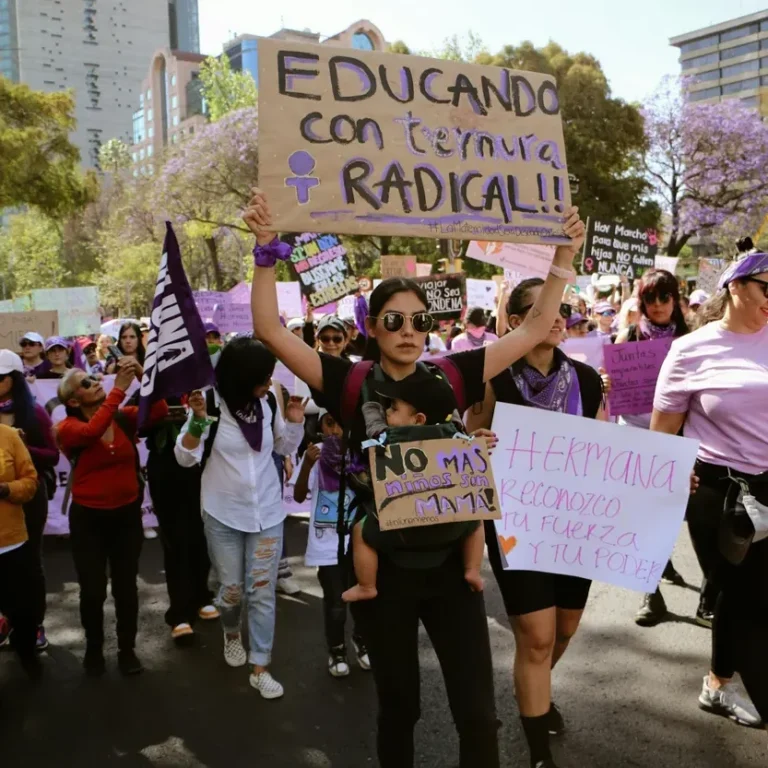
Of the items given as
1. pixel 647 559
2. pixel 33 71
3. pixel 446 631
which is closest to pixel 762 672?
pixel 647 559

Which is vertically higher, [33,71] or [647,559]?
[33,71]

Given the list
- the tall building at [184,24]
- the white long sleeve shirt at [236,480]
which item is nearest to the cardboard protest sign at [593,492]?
the white long sleeve shirt at [236,480]

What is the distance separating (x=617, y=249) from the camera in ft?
39.8

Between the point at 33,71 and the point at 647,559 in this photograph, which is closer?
the point at 647,559

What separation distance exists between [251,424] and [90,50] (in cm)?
15289

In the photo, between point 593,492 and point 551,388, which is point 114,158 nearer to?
point 551,388

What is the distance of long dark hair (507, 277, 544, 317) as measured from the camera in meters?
3.44

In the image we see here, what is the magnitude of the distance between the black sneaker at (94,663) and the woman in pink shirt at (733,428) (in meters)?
3.21

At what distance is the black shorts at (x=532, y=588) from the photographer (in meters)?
3.19

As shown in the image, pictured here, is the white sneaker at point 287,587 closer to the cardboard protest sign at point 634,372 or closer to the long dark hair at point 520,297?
the cardboard protest sign at point 634,372

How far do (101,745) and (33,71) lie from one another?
149986 mm

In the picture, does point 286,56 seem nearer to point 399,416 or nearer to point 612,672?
point 399,416

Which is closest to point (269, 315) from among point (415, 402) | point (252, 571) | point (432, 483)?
point (415, 402)

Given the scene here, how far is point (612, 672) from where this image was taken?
171 inches
